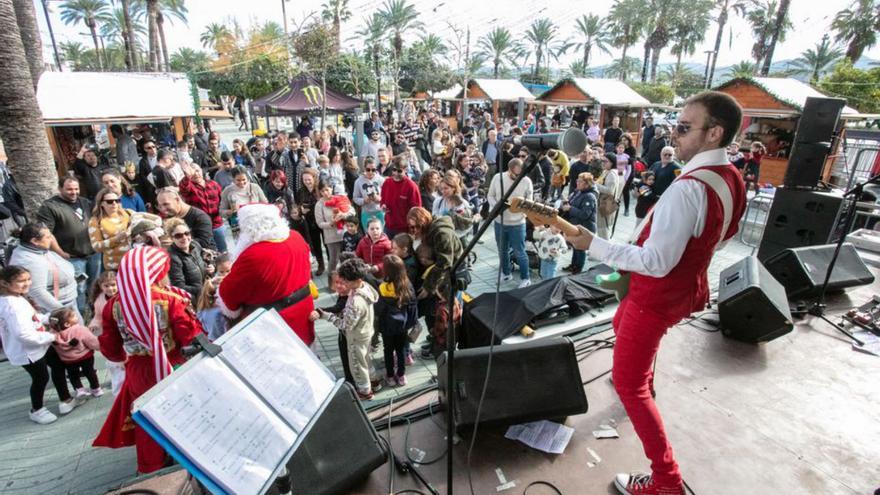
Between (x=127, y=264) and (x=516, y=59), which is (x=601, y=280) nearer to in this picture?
(x=127, y=264)

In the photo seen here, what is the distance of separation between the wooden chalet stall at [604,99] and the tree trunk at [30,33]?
16.8 m

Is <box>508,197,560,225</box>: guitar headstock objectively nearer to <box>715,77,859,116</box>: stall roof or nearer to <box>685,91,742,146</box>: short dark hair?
<box>685,91,742,146</box>: short dark hair

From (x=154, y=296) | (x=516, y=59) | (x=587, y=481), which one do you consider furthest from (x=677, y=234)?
(x=516, y=59)

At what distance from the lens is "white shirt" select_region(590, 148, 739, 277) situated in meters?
1.91

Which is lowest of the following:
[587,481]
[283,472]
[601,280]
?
[587,481]

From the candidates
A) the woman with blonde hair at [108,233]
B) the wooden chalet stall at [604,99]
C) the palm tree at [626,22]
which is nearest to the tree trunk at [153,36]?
the wooden chalet stall at [604,99]

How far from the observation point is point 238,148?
957 centimetres

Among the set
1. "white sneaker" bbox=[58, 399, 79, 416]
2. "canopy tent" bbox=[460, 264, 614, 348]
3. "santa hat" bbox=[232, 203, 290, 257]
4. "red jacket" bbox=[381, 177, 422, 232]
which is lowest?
"white sneaker" bbox=[58, 399, 79, 416]

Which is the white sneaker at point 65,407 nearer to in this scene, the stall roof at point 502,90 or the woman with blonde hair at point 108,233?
the woman with blonde hair at point 108,233

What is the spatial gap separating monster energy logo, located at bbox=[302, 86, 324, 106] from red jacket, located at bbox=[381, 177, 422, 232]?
1005cm

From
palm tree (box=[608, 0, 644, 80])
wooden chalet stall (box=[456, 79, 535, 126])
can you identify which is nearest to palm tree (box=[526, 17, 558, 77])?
palm tree (box=[608, 0, 644, 80])

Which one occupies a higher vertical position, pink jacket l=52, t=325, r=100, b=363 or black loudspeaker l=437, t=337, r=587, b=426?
black loudspeaker l=437, t=337, r=587, b=426

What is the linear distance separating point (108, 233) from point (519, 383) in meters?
4.41

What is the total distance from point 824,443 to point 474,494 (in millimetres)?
2278
